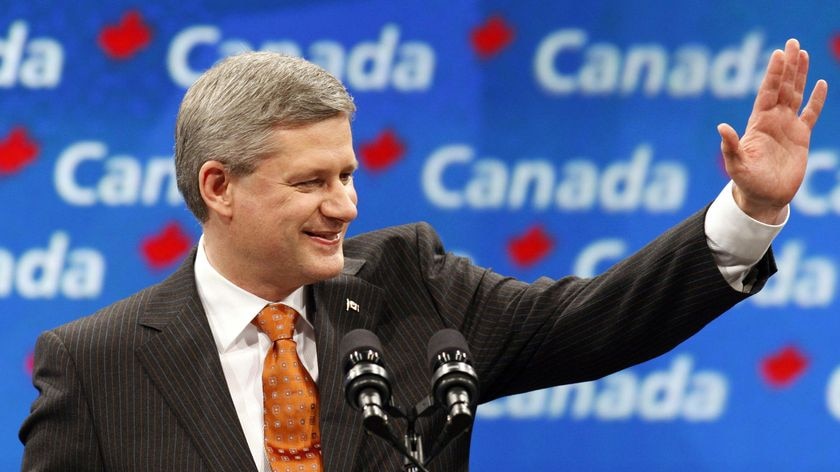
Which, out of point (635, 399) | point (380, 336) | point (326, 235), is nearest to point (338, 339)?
point (380, 336)

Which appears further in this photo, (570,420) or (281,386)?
(570,420)

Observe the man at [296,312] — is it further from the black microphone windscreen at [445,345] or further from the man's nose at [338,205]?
the black microphone windscreen at [445,345]

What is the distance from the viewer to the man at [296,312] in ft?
6.85

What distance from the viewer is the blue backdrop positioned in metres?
3.54

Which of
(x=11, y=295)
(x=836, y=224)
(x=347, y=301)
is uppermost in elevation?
(x=836, y=224)

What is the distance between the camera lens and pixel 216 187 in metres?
2.28

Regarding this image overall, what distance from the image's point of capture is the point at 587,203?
11.7ft

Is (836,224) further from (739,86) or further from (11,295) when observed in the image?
(11,295)

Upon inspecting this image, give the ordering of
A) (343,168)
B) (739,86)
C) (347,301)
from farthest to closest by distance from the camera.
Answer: (739,86)
(347,301)
(343,168)

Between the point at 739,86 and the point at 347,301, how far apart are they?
1687 mm

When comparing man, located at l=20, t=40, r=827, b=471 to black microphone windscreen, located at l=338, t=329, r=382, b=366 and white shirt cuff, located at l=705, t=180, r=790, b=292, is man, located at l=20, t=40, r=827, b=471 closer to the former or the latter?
white shirt cuff, located at l=705, t=180, r=790, b=292

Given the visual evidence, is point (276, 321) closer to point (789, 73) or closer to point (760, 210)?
point (760, 210)

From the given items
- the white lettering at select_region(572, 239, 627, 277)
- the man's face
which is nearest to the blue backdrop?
the white lettering at select_region(572, 239, 627, 277)

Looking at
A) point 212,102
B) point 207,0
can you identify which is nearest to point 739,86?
point 207,0
